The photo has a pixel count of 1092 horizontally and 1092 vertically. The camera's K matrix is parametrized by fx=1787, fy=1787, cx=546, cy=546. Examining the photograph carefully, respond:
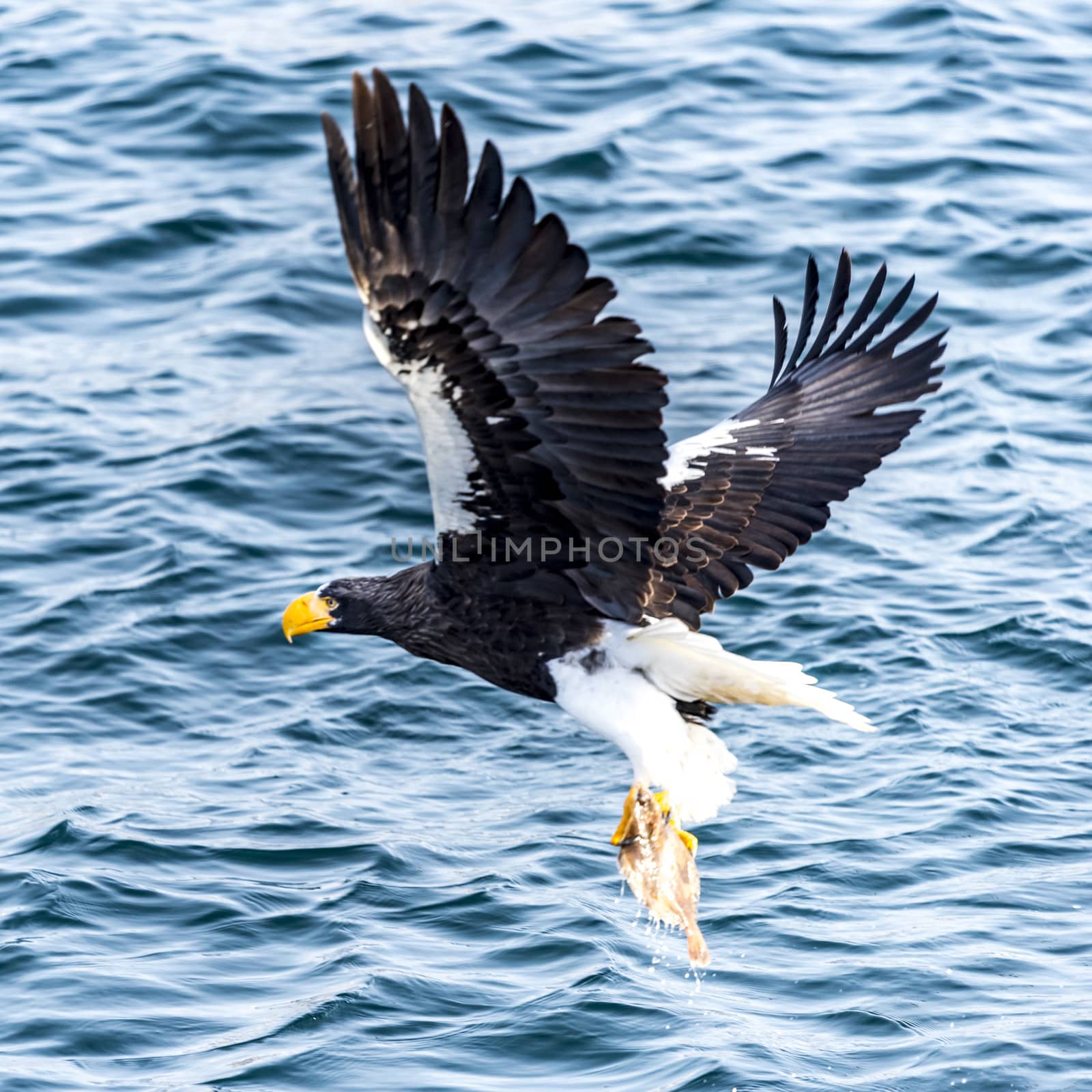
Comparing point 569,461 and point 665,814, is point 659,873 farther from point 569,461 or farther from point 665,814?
point 569,461

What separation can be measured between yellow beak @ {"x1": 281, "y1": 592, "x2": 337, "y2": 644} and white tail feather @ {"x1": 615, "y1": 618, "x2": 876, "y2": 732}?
1.10 m

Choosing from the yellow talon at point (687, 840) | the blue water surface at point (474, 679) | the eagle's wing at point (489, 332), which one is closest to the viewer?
the eagle's wing at point (489, 332)

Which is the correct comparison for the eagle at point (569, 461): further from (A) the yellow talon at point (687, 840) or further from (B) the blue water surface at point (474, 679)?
(B) the blue water surface at point (474, 679)

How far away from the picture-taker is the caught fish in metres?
5.81

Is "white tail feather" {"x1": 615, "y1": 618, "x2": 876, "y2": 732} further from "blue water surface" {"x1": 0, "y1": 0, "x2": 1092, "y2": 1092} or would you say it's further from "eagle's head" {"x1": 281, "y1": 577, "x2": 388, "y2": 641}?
"blue water surface" {"x1": 0, "y1": 0, "x2": 1092, "y2": 1092}

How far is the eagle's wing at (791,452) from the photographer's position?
6219 mm

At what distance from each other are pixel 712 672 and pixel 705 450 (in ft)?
3.41

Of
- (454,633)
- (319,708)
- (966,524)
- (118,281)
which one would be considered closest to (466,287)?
(454,633)

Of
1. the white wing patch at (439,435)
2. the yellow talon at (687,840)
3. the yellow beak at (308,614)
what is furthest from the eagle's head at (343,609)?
the yellow talon at (687,840)

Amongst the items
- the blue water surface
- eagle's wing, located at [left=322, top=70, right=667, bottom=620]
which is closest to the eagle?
eagle's wing, located at [left=322, top=70, right=667, bottom=620]

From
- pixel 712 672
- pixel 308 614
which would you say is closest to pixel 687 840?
pixel 712 672

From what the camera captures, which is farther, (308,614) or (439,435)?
(308,614)

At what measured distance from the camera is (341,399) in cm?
1009

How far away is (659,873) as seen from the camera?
5.81m
